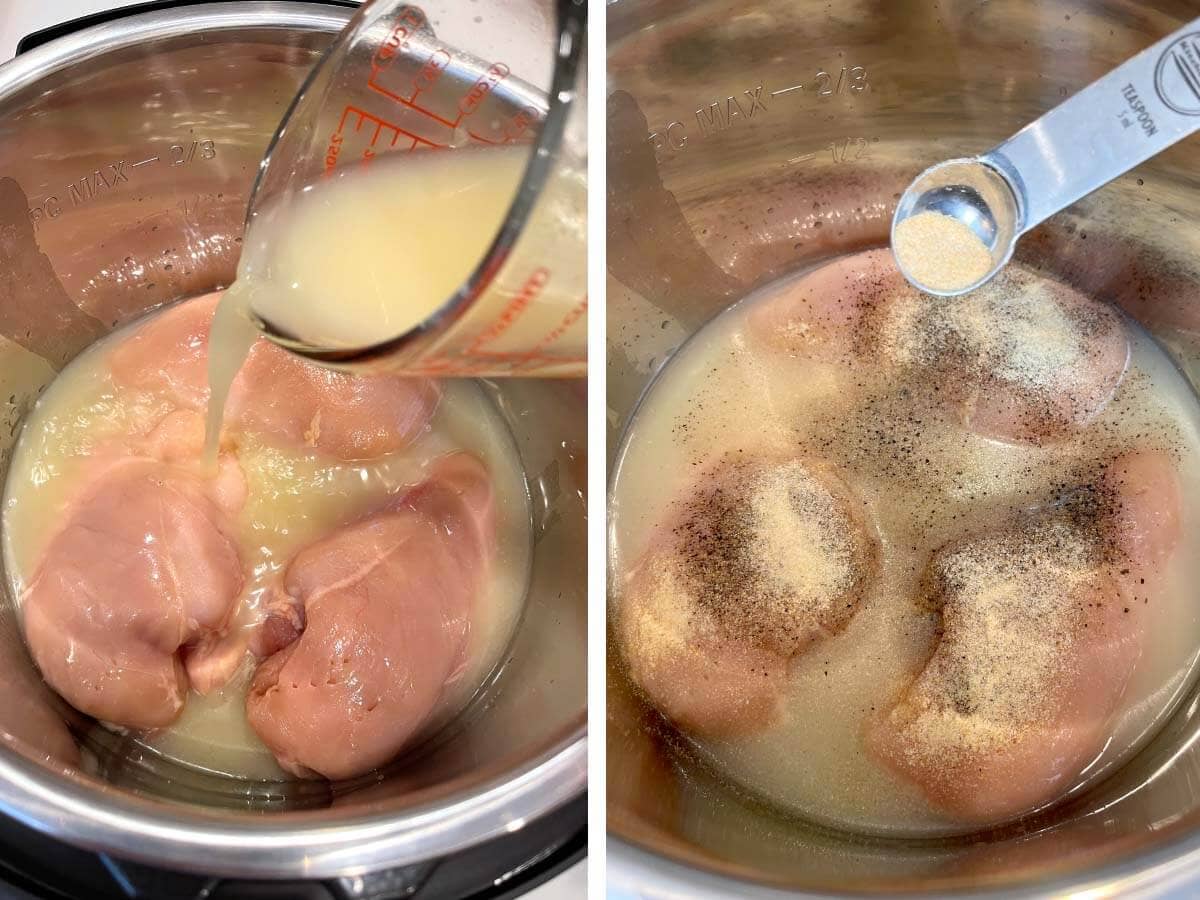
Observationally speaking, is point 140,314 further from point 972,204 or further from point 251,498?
point 972,204

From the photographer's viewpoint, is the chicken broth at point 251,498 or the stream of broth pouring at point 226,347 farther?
the chicken broth at point 251,498

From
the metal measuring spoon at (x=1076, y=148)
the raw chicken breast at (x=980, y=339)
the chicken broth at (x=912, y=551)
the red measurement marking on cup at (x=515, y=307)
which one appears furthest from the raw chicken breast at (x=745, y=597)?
the red measurement marking on cup at (x=515, y=307)

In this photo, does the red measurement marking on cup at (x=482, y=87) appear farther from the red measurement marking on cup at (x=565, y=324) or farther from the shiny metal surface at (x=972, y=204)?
the shiny metal surface at (x=972, y=204)

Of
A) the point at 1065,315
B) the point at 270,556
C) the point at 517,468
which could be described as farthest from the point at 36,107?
the point at 1065,315

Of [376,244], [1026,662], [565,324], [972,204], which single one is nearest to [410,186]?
[376,244]

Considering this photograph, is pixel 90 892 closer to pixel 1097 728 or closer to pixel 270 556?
pixel 270 556
